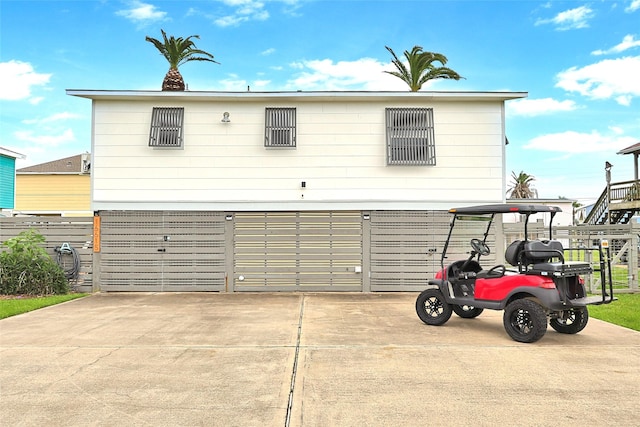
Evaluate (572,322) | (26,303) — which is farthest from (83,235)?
(572,322)

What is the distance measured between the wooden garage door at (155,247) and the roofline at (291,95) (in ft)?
10.2

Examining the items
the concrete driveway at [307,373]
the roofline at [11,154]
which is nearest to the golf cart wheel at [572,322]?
the concrete driveway at [307,373]

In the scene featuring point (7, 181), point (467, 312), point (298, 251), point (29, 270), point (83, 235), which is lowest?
point (467, 312)

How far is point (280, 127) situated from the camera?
38.0ft

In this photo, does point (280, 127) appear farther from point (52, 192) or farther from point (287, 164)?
point (52, 192)

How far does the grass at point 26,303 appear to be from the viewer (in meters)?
8.44

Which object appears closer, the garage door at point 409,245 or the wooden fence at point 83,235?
the wooden fence at point 83,235

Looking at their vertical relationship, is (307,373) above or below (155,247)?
below

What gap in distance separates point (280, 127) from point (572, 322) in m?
8.04

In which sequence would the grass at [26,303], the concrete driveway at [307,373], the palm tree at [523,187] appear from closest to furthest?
1. the concrete driveway at [307,373]
2. the grass at [26,303]
3. the palm tree at [523,187]

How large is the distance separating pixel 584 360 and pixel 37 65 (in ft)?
59.6

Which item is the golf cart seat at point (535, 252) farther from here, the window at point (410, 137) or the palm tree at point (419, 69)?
the palm tree at point (419, 69)

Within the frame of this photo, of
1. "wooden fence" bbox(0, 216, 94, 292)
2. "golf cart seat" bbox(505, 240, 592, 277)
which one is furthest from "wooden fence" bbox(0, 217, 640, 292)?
"golf cart seat" bbox(505, 240, 592, 277)

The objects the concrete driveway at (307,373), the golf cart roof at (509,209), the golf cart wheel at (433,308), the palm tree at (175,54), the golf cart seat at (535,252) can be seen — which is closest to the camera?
the concrete driveway at (307,373)
